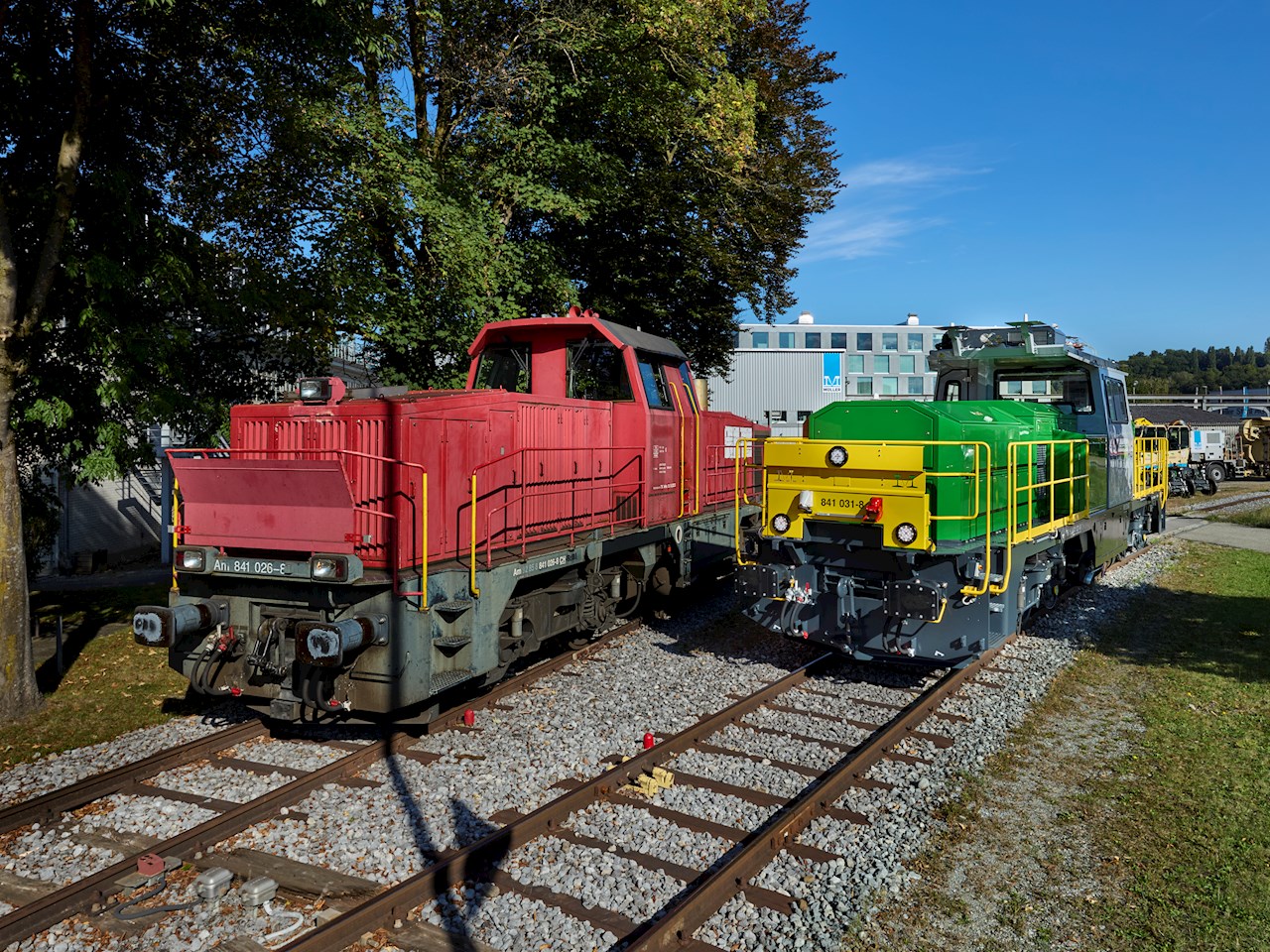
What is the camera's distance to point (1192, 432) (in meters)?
35.7

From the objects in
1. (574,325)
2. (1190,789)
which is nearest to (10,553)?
(574,325)

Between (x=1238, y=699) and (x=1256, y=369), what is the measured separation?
17281cm

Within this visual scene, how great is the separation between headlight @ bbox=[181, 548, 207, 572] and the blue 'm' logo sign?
144 ft

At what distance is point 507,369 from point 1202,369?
614ft

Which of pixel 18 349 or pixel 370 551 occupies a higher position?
pixel 18 349

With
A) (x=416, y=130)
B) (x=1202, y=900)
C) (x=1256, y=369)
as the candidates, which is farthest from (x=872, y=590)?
(x=1256, y=369)

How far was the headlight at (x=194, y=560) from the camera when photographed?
247 inches

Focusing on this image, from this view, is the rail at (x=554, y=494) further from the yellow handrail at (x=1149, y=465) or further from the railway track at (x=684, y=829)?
the yellow handrail at (x=1149, y=465)

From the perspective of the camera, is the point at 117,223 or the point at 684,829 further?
the point at 117,223

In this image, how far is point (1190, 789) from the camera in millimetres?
5602

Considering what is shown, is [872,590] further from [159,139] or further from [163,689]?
[159,139]

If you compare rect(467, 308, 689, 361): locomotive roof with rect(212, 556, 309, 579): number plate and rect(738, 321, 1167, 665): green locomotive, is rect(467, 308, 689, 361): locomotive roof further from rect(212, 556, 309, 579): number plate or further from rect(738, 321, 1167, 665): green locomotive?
rect(212, 556, 309, 579): number plate

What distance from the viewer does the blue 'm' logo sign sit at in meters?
47.4

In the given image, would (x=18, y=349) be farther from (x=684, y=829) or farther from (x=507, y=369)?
(x=684, y=829)
